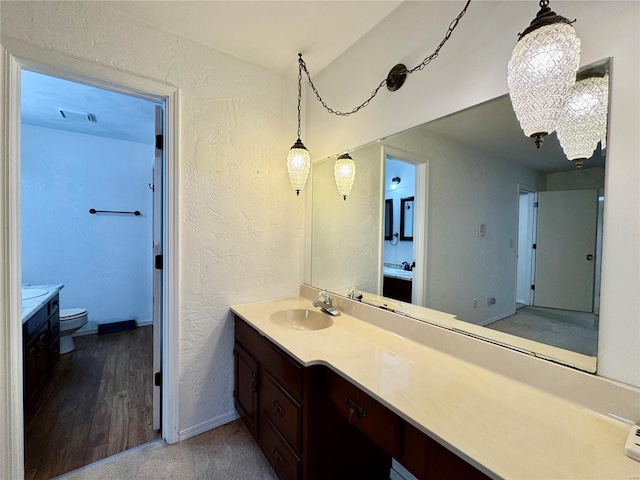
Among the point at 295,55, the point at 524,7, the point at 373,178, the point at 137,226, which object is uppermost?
the point at 295,55

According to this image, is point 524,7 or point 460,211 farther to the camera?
point 460,211

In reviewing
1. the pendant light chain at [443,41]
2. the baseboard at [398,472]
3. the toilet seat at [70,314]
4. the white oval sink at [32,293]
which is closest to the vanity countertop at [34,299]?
the white oval sink at [32,293]

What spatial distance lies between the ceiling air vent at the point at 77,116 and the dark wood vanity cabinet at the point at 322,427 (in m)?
2.82

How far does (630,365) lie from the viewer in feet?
2.55

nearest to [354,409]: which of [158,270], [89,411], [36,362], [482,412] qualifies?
[482,412]

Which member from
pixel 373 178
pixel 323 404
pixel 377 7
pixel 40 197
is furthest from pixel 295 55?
pixel 40 197

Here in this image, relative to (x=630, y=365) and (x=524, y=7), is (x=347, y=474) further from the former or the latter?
(x=524, y=7)

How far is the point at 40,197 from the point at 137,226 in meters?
0.95

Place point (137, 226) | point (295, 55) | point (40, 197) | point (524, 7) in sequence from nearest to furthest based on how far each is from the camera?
point (524, 7) < point (295, 55) < point (40, 197) < point (137, 226)

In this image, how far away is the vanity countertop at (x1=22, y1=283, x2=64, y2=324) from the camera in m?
1.84

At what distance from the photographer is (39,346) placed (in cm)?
214

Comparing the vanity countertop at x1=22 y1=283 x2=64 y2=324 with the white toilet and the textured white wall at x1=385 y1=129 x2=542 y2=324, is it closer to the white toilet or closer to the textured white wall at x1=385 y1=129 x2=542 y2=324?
the white toilet

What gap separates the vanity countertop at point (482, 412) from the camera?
2.07ft

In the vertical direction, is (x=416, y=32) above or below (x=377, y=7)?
below
